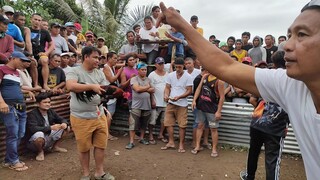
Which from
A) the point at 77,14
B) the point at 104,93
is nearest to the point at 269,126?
the point at 104,93

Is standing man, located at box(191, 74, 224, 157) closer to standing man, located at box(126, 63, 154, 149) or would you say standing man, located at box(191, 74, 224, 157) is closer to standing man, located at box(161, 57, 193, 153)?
standing man, located at box(161, 57, 193, 153)

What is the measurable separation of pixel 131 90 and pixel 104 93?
10.1 ft

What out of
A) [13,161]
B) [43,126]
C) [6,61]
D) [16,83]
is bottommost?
[13,161]

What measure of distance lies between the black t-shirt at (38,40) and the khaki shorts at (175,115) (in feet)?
11.4

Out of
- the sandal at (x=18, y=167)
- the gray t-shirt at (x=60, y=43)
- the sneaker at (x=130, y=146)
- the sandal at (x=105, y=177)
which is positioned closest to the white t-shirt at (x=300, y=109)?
the sandal at (x=105, y=177)

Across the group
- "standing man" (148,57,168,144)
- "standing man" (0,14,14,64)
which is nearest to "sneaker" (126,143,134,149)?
"standing man" (148,57,168,144)

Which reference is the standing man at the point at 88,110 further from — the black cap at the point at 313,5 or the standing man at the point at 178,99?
the black cap at the point at 313,5

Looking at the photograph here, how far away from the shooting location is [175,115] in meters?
6.36

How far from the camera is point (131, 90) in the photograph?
683 cm

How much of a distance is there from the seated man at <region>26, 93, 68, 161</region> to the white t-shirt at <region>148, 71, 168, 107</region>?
2.17 m

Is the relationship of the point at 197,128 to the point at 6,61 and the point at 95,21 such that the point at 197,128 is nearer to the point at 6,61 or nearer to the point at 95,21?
the point at 6,61

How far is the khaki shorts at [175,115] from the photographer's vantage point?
6.20 meters

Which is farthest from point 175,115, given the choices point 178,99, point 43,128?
point 43,128

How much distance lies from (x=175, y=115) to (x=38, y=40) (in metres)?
3.86
